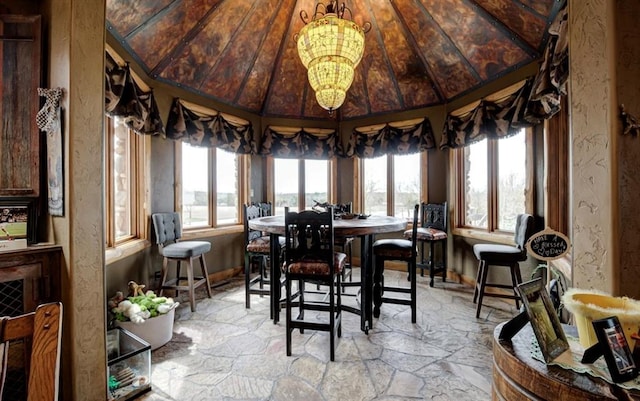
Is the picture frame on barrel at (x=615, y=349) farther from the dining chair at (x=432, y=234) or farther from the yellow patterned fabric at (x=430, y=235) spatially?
the dining chair at (x=432, y=234)

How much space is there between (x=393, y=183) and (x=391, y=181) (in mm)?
47

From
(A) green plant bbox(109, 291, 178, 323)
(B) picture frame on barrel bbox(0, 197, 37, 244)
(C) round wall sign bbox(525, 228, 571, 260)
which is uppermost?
(B) picture frame on barrel bbox(0, 197, 37, 244)

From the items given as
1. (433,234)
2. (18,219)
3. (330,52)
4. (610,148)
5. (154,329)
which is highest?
(330,52)

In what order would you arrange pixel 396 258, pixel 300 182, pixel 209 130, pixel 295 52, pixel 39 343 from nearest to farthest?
pixel 39 343 → pixel 396 258 → pixel 209 130 → pixel 295 52 → pixel 300 182

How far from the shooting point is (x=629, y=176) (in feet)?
3.86

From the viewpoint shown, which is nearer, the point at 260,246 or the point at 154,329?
the point at 154,329

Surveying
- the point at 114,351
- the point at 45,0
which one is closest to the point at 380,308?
the point at 114,351

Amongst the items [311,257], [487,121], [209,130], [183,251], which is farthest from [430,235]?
[209,130]

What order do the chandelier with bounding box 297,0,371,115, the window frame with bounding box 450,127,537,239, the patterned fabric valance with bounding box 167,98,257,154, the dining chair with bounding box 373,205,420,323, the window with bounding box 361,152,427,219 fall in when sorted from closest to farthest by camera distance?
1. the chandelier with bounding box 297,0,371,115
2. the dining chair with bounding box 373,205,420,323
3. the window frame with bounding box 450,127,537,239
4. the patterned fabric valance with bounding box 167,98,257,154
5. the window with bounding box 361,152,427,219

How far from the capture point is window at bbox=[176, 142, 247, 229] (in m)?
4.06

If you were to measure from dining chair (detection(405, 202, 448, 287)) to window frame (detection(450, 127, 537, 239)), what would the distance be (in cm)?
22

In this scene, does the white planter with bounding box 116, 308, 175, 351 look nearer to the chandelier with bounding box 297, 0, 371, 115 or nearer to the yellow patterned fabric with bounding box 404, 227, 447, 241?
the chandelier with bounding box 297, 0, 371, 115

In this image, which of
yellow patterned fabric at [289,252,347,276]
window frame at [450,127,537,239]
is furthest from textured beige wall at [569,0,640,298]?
window frame at [450,127,537,239]

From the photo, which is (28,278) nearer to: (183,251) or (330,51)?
(183,251)
